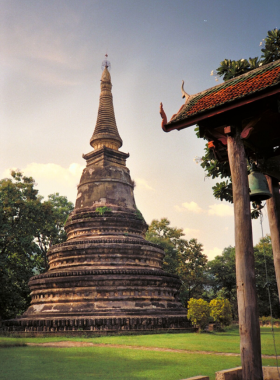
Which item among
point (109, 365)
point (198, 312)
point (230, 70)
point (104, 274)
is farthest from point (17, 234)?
point (230, 70)

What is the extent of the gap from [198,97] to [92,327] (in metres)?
14.1

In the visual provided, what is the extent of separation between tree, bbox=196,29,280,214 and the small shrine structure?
1.50 meters

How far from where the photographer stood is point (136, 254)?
24109 mm

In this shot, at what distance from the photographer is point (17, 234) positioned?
27.4 metres

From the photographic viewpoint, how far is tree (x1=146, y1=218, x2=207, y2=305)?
4044cm

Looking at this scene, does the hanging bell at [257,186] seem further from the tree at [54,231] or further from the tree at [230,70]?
the tree at [54,231]

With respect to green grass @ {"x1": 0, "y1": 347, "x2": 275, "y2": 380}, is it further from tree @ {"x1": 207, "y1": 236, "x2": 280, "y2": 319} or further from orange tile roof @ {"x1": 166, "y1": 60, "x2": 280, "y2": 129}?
tree @ {"x1": 207, "y1": 236, "x2": 280, "y2": 319}

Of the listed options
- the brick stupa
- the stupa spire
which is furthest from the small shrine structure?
the stupa spire

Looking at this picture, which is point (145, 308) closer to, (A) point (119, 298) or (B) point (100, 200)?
(A) point (119, 298)

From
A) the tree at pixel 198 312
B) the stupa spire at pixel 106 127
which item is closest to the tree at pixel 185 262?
the stupa spire at pixel 106 127

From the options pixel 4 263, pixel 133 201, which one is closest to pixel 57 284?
pixel 4 263

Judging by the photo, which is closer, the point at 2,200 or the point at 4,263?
the point at 4,263

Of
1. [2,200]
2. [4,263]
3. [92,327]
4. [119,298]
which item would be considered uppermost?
[2,200]

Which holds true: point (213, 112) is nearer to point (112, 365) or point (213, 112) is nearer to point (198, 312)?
point (112, 365)
